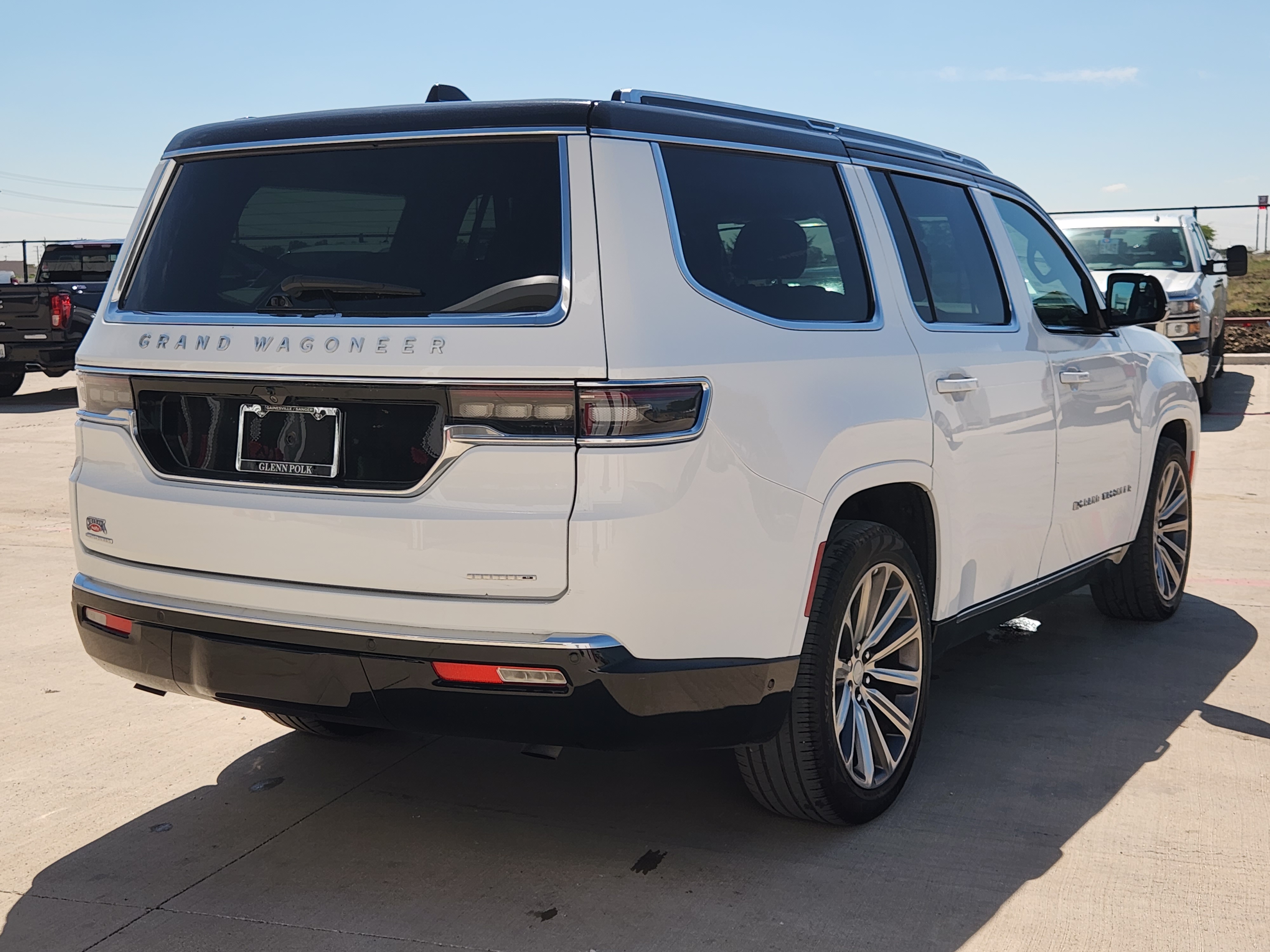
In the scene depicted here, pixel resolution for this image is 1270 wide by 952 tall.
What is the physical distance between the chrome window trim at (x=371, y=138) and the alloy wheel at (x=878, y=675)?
1.46 m

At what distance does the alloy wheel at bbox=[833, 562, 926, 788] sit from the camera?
377 cm

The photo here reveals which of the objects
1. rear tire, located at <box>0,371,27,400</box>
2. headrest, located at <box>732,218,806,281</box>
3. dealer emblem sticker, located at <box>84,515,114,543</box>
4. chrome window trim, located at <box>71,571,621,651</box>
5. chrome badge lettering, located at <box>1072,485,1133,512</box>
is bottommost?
rear tire, located at <box>0,371,27,400</box>

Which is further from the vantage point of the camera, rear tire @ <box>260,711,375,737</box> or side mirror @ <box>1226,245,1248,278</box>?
side mirror @ <box>1226,245,1248,278</box>

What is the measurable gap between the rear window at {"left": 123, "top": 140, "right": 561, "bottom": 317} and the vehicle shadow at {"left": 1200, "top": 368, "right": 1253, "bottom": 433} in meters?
10.4

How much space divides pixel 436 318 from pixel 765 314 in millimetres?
851

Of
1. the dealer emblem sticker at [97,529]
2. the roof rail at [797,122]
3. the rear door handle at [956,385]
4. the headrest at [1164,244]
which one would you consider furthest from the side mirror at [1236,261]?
the dealer emblem sticker at [97,529]

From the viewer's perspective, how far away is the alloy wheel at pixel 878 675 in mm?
3771

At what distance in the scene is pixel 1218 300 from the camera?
47.5 feet

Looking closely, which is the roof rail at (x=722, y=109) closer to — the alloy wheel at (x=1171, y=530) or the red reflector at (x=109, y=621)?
the red reflector at (x=109, y=621)

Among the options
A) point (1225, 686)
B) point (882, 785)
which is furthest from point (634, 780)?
point (1225, 686)

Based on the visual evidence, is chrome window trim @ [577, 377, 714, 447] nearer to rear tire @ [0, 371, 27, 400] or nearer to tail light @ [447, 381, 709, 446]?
tail light @ [447, 381, 709, 446]

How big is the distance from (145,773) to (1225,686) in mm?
3998

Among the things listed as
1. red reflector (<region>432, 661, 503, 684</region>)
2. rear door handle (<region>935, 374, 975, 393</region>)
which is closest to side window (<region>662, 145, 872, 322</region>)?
rear door handle (<region>935, 374, 975, 393</region>)

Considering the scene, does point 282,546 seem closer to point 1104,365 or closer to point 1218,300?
point 1104,365
